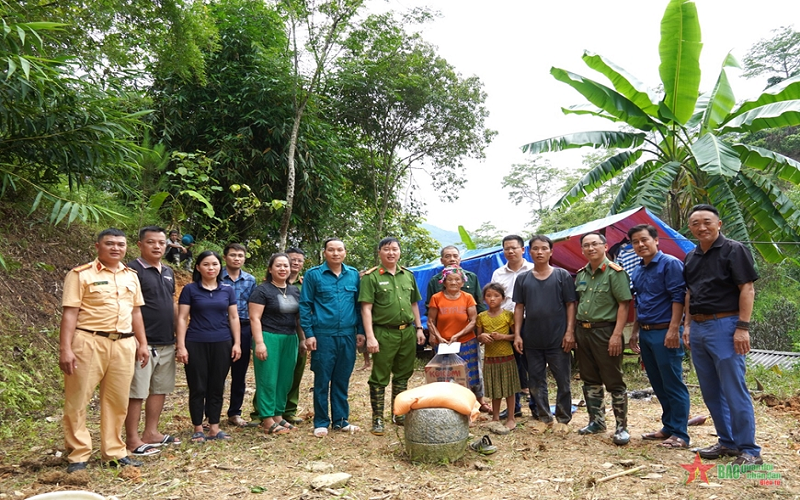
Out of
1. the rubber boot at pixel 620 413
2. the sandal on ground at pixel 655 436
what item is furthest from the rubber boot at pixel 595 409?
the sandal on ground at pixel 655 436

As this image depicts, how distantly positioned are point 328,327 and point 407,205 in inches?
481

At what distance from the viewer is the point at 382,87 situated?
13.6m

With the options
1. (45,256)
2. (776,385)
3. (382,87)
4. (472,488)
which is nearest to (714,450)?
(472,488)

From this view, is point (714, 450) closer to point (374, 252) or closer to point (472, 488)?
point (472, 488)

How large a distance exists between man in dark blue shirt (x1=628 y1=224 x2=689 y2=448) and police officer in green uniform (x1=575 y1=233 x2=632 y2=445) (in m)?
0.15

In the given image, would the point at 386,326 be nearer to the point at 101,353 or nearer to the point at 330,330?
the point at 330,330

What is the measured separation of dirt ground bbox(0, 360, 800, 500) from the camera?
3.08m

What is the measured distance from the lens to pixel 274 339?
4367mm

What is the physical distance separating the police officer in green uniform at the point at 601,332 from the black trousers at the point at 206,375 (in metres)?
2.89

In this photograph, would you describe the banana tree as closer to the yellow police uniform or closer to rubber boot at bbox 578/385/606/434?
rubber boot at bbox 578/385/606/434

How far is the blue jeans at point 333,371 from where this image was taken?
4.34 meters

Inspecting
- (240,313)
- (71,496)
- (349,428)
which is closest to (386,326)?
(349,428)

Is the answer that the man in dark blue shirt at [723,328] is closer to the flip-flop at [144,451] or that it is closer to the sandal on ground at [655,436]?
the sandal on ground at [655,436]

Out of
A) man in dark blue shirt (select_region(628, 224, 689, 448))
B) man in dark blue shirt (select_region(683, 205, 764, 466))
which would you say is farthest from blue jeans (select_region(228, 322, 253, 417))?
man in dark blue shirt (select_region(683, 205, 764, 466))
